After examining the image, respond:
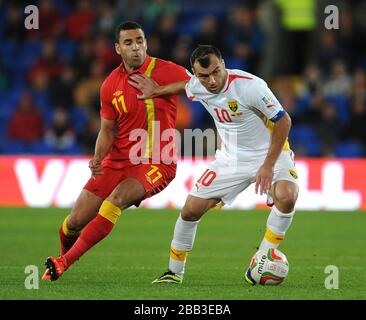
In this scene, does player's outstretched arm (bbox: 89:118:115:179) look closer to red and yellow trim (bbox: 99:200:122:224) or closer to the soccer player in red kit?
the soccer player in red kit

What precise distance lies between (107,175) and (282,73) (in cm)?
1104

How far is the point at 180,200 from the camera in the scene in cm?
1598

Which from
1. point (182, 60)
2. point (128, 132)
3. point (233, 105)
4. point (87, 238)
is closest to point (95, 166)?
point (128, 132)

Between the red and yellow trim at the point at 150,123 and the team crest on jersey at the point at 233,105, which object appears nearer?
the team crest on jersey at the point at 233,105

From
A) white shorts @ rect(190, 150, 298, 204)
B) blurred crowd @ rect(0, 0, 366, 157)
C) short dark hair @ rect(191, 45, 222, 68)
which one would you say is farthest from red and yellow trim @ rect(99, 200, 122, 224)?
blurred crowd @ rect(0, 0, 366, 157)

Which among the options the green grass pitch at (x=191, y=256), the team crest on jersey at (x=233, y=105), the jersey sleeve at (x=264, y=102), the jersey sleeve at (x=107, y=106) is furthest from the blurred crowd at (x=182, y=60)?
the jersey sleeve at (x=264, y=102)

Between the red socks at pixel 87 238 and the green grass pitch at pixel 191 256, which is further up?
the red socks at pixel 87 238

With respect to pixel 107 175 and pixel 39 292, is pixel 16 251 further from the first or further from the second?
pixel 39 292

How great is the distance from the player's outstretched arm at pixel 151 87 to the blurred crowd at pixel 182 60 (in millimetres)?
8760

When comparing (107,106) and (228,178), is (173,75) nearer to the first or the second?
(107,106)

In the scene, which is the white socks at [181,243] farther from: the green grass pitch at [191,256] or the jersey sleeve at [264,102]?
the jersey sleeve at [264,102]

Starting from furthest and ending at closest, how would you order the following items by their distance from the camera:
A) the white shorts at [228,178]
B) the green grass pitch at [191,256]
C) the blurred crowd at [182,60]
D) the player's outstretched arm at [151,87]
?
1. the blurred crowd at [182,60]
2. the player's outstretched arm at [151,87]
3. the white shorts at [228,178]
4. the green grass pitch at [191,256]

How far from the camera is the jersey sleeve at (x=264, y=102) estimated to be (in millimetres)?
8148
